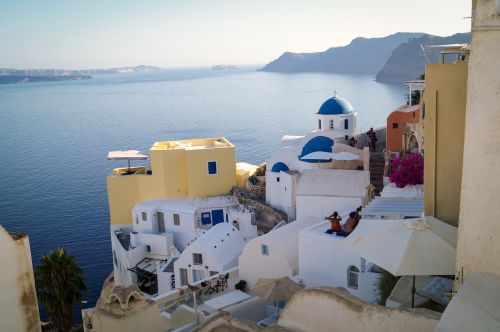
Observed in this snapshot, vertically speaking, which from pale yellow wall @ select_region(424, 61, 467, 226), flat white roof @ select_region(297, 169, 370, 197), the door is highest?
pale yellow wall @ select_region(424, 61, 467, 226)

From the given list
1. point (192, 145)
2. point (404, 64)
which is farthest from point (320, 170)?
point (404, 64)

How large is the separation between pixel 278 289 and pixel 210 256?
7.70 m

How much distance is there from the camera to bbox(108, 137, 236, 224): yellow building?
1150 inches

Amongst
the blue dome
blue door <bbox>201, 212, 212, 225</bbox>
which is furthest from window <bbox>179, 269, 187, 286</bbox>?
the blue dome

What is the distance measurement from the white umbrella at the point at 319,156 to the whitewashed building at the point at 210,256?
599 cm

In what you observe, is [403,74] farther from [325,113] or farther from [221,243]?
[221,243]

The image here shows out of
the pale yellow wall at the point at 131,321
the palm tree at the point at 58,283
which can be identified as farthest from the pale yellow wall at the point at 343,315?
the palm tree at the point at 58,283

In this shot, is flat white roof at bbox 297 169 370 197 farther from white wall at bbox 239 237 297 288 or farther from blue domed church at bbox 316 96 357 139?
blue domed church at bbox 316 96 357 139

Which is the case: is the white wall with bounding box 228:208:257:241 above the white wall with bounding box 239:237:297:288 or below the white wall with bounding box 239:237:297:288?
below

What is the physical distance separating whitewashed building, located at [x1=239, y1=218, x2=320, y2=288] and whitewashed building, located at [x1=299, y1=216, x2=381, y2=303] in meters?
1.72

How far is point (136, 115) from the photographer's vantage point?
121562 mm

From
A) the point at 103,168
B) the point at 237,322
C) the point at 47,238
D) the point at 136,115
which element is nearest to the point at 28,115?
the point at 136,115

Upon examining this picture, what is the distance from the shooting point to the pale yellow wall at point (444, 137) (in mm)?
9555

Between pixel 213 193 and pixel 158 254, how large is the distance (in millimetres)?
4571
